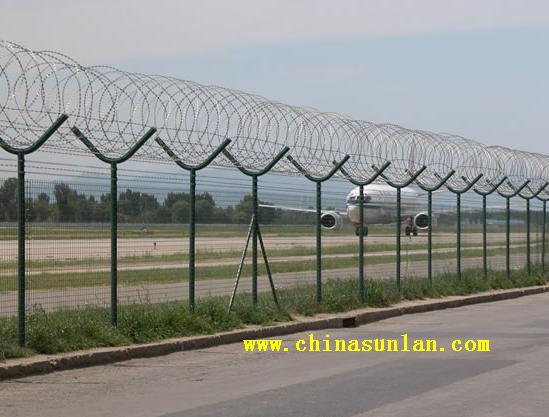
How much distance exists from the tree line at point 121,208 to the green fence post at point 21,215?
39 cm

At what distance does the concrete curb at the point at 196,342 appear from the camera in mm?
12398

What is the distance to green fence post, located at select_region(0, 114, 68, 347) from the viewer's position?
12898 mm

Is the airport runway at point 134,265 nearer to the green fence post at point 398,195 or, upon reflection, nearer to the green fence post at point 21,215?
the green fence post at point 21,215

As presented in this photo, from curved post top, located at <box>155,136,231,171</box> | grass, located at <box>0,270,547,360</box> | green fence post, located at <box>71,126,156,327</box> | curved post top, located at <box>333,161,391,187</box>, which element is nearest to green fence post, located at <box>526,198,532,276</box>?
grass, located at <box>0,270,547,360</box>

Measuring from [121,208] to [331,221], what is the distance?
10840 millimetres

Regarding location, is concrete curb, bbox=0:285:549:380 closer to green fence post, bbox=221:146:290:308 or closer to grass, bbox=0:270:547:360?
grass, bbox=0:270:547:360

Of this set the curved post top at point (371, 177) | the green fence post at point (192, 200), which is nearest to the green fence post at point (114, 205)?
the green fence post at point (192, 200)

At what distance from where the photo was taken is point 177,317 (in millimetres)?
15562

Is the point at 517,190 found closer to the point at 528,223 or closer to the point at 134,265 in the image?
the point at 528,223

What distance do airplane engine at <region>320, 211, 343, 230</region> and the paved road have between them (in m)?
8.69

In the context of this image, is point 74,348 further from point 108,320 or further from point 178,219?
point 178,219

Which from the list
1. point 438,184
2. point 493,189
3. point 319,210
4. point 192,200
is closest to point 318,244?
point 319,210

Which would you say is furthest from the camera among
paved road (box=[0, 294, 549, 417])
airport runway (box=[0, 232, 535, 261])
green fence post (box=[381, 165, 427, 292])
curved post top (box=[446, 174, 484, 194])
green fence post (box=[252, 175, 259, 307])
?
curved post top (box=[446, 174, 484, 194])

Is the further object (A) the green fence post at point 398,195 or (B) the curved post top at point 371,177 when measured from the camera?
(A) the green fence post at point 398,195
